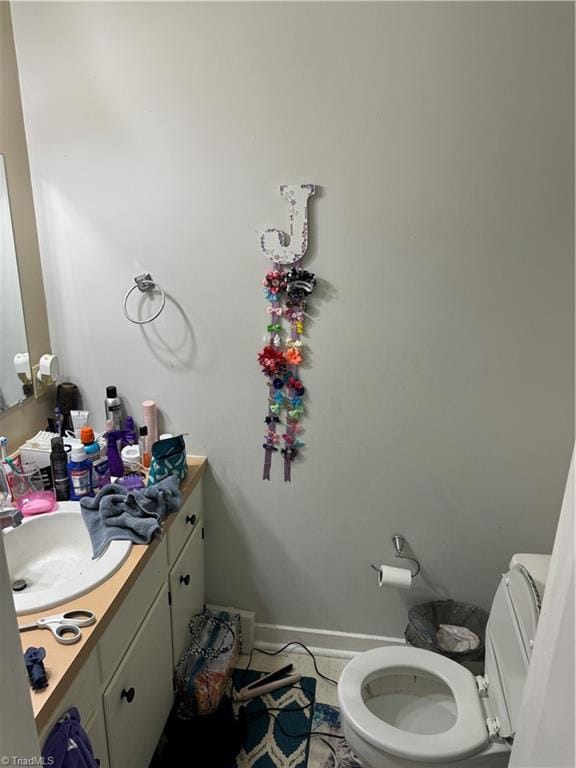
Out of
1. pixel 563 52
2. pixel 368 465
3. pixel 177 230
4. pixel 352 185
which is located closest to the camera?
pixel 563 52

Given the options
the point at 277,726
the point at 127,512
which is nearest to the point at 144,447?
the point at 127,512

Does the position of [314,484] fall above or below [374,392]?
below

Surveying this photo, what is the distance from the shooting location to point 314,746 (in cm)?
173

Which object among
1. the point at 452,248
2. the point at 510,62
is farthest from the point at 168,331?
the point at 510,62

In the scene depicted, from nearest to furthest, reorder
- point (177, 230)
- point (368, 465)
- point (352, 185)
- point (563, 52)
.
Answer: point (563, 52) → point (352, 185) → point (177, 230) → point (368, 465)

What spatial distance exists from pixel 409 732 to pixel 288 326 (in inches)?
49.7

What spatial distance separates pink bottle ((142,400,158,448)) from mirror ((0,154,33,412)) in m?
0.39

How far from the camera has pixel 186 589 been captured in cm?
180

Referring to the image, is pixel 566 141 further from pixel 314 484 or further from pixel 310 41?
pixel 314 484

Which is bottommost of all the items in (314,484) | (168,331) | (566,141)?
(314,484)

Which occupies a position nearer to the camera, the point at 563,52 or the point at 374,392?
the point at 563,52

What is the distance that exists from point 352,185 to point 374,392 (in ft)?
2.17

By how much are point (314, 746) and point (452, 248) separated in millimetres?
1696

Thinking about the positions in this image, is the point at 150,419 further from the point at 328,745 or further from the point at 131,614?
the point at 328,745
